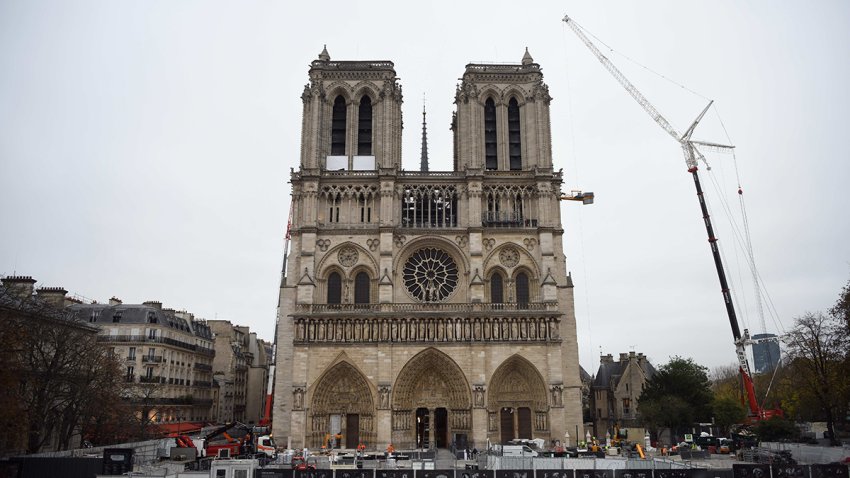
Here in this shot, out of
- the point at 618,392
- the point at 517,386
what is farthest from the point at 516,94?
the point at 618,392

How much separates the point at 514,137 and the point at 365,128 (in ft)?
33.8

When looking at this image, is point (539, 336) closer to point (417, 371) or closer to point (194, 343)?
point (417, 371)

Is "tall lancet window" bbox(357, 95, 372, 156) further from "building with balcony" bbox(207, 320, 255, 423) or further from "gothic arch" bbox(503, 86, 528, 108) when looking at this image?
"building with balcony" bbox(207, 320, 255, 423)

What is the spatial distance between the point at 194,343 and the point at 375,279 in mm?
18479

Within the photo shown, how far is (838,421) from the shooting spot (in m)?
44.6

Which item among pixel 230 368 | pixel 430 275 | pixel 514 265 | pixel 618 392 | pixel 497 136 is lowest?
pixel 618 392

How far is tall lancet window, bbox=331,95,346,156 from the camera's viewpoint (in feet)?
147

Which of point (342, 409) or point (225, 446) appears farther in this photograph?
point (342, 409)

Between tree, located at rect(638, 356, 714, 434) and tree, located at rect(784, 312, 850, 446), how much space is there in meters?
7.67

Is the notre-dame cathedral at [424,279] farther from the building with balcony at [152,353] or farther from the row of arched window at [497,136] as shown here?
the building with balcony at [152,353]

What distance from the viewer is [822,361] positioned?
32.9 metres

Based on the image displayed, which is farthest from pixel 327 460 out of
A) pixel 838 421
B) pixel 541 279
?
pixel 838 421

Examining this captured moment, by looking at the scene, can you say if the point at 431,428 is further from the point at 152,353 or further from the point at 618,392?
the point at 618,392

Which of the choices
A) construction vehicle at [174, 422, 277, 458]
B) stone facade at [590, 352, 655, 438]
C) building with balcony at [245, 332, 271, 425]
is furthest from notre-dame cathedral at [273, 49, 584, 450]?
building with balcony at [245, 332, 271, 425]
